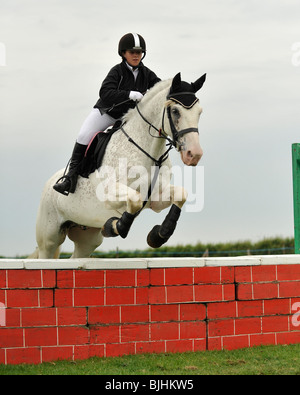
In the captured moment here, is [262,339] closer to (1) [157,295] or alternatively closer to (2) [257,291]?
(2) [257,291]

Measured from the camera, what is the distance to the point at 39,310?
4.84m

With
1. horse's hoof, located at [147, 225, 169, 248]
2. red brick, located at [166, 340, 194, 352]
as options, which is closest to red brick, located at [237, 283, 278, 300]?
red brick, located at [166, 340, 194, 352]

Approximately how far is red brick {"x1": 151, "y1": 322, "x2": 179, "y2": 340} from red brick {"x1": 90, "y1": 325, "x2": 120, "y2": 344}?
29 cm

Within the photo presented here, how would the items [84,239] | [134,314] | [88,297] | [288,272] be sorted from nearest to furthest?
[88,297] → [134,314] → [288,272] → [84,239]

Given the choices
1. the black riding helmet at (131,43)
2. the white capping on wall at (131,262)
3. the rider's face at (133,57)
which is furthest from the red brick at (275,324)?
the black riding helmet at (131,43)

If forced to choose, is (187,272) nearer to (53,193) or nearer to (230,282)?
(230,282)

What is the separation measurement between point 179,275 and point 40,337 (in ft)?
3.88

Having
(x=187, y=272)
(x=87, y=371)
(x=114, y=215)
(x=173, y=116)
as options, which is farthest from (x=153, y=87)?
(x=87, y=371)

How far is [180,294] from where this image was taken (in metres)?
5.19

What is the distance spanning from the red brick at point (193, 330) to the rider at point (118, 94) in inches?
62.3

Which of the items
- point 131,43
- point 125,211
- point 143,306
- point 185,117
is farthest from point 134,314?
point 131,43

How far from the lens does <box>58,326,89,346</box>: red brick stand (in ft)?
16.0

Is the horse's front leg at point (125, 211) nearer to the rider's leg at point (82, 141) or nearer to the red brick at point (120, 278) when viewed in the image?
the red brick at point (120, 278)
